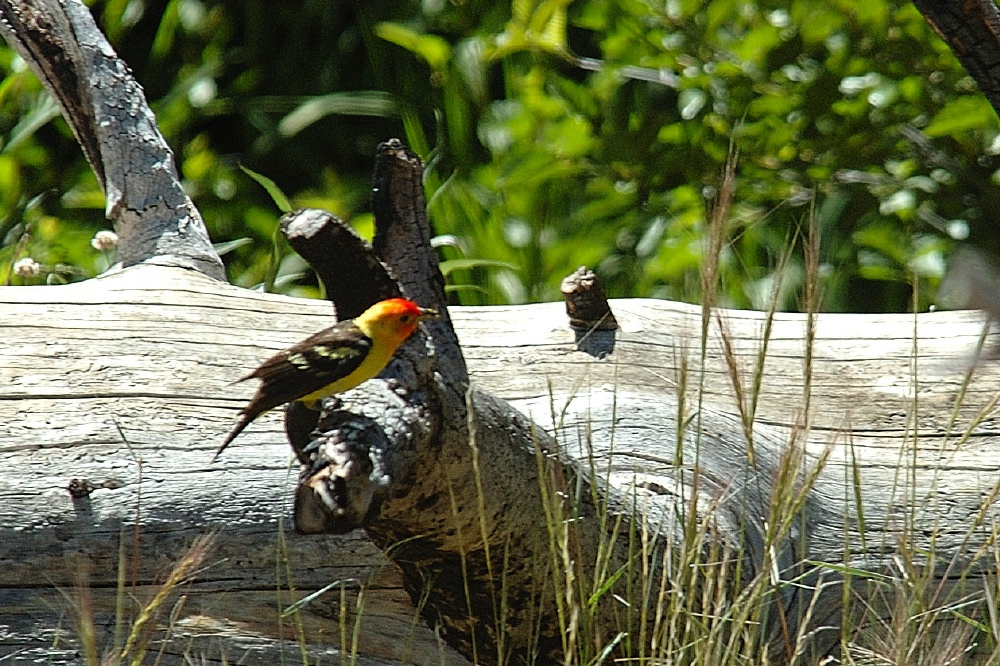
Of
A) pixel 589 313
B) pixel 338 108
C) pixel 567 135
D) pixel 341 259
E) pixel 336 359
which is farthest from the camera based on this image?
pixel 338 108

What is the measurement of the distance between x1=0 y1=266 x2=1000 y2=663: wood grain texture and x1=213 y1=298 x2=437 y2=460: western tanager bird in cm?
16

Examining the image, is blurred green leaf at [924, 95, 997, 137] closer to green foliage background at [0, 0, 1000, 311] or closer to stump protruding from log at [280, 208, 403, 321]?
green foliage background at [0, 0, 1000, 311]

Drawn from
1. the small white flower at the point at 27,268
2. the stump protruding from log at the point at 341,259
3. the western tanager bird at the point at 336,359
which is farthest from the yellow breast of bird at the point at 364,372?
the small white flower at the point at 27,268

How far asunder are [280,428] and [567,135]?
1887mm

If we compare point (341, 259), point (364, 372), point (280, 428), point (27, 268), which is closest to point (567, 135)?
point (27, 268)

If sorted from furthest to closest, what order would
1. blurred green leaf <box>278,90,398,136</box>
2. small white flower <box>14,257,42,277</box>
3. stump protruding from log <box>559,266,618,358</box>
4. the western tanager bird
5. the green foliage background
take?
blurred green leaf <box>278,90,398,136</box>
the green foliage background
small white flower <box>14,257,42,277</box>
stump protruding from log <box>559,266,618,358</box>
the western tanager bird

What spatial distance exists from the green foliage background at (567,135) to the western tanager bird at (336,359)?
99 cm

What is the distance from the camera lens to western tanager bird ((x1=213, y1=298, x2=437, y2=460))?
150cm

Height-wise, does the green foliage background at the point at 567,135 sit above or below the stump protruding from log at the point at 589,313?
above

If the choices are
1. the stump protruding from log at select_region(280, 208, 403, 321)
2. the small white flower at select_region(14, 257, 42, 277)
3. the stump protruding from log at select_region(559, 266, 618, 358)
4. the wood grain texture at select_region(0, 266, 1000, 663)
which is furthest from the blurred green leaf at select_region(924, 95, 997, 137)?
the small white flower at select_region(14, 257, 42, 277)

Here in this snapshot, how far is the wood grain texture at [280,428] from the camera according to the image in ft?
6.12

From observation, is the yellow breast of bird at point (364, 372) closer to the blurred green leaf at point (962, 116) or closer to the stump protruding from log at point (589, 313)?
the stump protruding from log at point (589, 313)

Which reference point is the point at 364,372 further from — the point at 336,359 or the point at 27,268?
the point at 27,268

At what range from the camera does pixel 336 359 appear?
1.49m
